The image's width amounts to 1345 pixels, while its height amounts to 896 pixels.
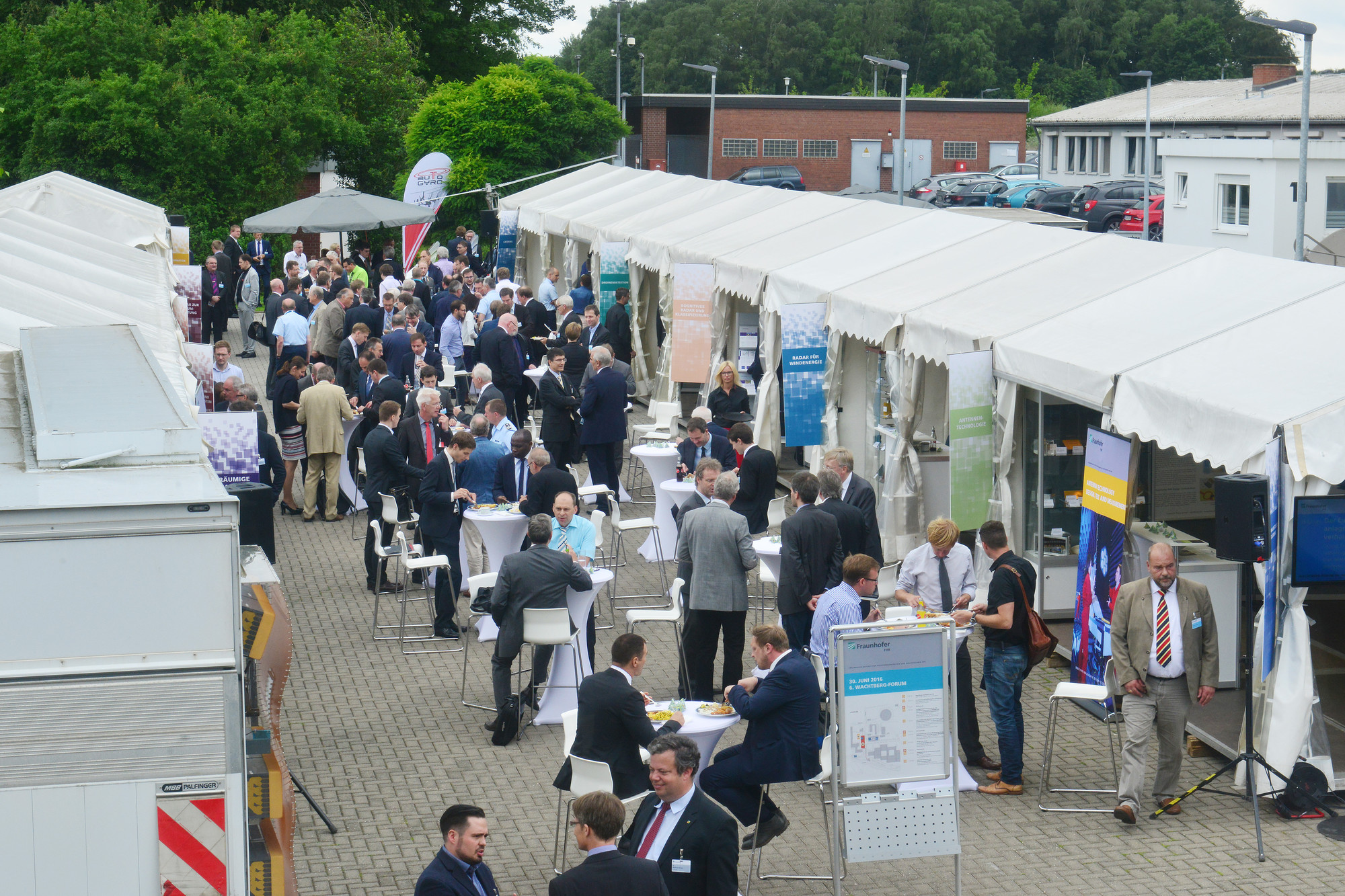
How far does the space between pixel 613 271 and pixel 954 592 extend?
493 inches

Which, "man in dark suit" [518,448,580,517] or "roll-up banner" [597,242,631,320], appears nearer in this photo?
"man in dark suit" [518,448,580,517]

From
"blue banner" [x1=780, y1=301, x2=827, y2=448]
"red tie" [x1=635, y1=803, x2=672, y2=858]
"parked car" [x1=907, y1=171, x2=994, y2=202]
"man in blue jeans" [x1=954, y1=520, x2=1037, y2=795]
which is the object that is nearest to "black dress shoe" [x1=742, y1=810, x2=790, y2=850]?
"red tie" [x1=635, y1=803, x2=672, y2=858]

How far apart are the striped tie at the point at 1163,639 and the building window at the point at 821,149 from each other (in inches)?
2327

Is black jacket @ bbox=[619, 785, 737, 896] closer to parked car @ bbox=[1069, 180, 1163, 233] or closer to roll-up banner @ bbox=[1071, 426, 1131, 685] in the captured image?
roll-up banner @ bbox=[1071, 426, 1131, 685]

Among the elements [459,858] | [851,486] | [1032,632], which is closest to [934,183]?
[851,486]

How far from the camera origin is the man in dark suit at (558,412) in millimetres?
13930

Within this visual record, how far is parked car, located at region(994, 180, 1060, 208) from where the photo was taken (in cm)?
4753

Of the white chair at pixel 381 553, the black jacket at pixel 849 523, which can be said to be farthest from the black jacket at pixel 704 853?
the white chair at pixel 381 553

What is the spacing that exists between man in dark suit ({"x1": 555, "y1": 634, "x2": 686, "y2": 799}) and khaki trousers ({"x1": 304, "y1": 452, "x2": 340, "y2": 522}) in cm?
828

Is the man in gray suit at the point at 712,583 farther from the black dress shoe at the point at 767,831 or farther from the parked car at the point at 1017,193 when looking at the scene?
the parked car at the point at 1017,193

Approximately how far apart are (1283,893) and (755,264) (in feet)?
31.6

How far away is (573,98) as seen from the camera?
31.8m

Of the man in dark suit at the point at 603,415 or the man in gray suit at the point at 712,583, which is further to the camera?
the man in dark suit at the point at 603,415

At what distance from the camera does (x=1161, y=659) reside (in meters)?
7.69
